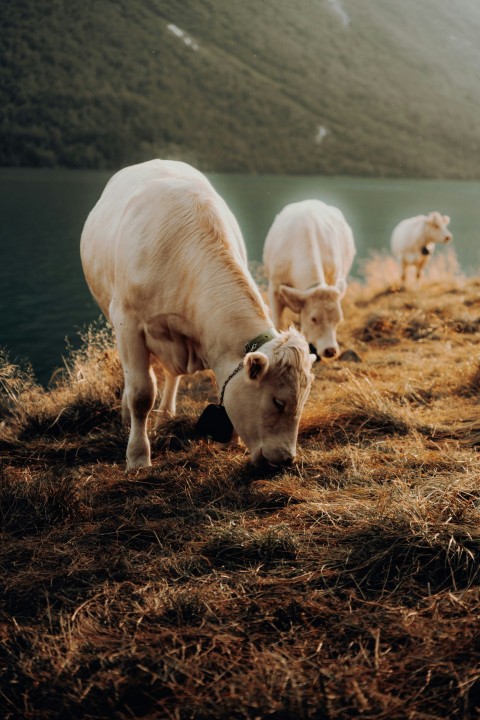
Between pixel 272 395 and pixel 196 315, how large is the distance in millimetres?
951

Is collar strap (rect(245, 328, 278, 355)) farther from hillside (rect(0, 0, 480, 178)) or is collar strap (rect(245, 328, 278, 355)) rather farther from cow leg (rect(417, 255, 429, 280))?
hillside (rect(0, 0, 480, 178))

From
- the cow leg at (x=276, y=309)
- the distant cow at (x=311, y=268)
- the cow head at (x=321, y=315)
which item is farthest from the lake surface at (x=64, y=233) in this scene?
the cow head at (x=321, y=315)

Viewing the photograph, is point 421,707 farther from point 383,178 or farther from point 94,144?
point 383,178

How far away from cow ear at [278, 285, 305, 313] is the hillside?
279 feet

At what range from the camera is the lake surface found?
2111 cm

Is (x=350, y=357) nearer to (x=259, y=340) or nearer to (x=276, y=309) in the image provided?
(x=276, y=309)

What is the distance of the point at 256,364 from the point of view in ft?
12.8

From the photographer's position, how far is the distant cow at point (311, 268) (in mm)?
8586

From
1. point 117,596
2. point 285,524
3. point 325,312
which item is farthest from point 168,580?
point 325,312

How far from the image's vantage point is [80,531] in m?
3.62

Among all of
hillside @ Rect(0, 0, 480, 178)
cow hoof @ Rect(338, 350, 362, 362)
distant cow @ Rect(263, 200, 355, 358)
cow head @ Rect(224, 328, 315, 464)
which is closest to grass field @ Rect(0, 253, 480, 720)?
cow head @ Rect(224, 328, 315, 464)

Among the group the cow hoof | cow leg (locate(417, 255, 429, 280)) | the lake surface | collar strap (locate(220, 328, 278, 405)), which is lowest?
the lake surface

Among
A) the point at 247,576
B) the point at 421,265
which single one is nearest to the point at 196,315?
the point at 247,576

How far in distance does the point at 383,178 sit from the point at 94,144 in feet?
199
